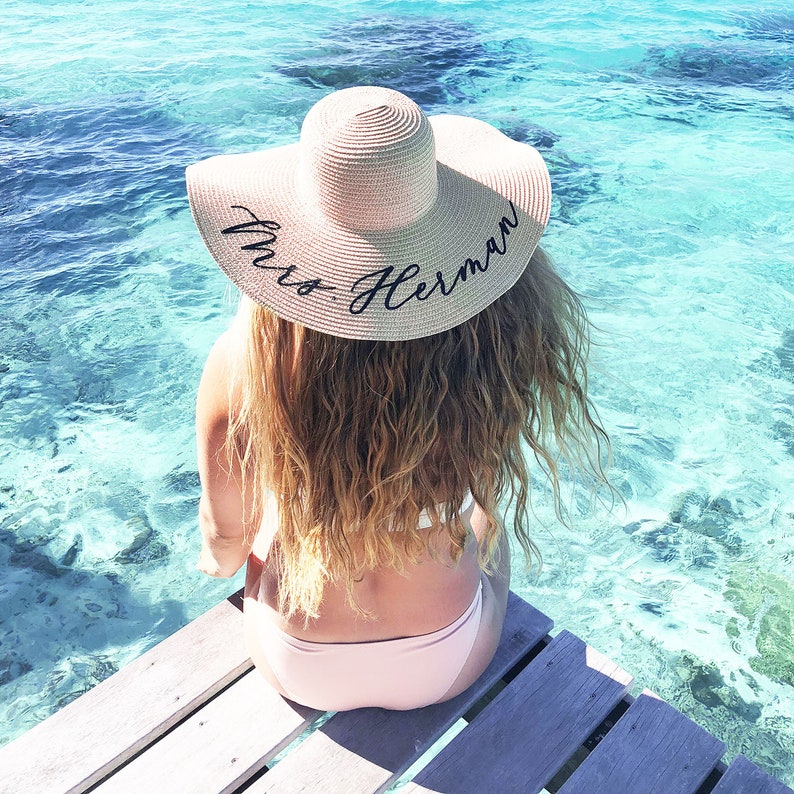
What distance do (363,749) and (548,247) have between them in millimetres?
4138

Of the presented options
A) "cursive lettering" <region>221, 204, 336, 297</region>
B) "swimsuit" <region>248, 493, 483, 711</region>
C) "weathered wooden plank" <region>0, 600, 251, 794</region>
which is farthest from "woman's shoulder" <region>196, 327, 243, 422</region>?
"weathered wooden plank" <region>0, 600, 251, 794</region>

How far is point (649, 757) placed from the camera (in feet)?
5.87

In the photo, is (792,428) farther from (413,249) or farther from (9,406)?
(9,406)

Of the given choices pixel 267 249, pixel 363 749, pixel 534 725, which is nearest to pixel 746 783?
pixel 534 725

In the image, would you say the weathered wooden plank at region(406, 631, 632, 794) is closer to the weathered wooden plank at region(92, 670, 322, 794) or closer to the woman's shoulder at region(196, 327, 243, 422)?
the weathered wooden plank at region(92, 670, 322, 794)

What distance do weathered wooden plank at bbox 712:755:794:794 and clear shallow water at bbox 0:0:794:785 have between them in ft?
3.17

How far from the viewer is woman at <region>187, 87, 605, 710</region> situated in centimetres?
112

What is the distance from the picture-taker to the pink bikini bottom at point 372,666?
158cm

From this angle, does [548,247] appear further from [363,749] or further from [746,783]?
[363,749]

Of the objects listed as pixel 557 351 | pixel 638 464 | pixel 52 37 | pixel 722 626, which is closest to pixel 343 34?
pixel 52 37

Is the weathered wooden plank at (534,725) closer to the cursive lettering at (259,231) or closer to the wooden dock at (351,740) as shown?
the wooden dock at (351,740)

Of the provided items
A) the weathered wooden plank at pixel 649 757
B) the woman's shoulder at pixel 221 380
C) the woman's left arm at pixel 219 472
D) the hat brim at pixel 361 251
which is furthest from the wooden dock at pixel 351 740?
the hat brim at pixel 361 251

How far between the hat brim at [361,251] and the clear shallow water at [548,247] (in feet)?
1.19

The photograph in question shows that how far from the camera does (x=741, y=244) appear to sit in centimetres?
527
